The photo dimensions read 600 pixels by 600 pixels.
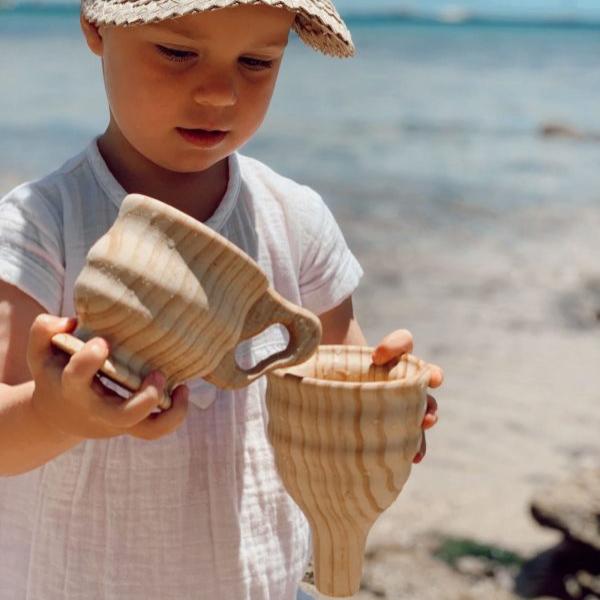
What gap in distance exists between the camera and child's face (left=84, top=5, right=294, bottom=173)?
1.53 metres

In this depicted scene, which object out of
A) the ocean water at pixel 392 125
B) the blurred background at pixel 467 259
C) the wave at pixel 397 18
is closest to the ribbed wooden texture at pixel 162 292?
the blurred background at pixel 467 259

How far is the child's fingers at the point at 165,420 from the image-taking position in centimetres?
135

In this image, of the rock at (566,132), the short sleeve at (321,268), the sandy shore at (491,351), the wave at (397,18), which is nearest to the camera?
the short sleeve at (321,268)

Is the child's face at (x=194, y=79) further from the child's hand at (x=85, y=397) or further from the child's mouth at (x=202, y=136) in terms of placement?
the child's hand at (x=85, y=397)

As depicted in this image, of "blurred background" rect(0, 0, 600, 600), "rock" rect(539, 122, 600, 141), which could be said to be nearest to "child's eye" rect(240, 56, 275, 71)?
"blurred background" rect(0, 0, 600, 600)

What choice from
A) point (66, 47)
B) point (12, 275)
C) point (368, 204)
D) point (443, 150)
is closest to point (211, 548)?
point (12, 275)

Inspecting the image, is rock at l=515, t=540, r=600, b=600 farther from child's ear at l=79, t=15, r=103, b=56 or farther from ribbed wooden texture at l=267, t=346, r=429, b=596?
child's ear at l=79, t=15, r=103, b=56

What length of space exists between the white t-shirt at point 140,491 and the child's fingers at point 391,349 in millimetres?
196

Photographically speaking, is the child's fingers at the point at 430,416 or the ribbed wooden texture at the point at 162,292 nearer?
the ribbed wooden texture at the point at 162,292

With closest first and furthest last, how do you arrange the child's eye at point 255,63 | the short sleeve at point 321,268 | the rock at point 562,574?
the child's eye at point 255,63
the short sleeve at point 321,268
the rock at point 562,574

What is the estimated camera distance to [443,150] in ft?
39.5

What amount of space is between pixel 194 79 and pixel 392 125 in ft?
41.2

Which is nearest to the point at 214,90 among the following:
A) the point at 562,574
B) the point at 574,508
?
the point at 574,508

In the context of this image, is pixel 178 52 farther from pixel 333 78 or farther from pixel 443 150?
pixel 333 78
